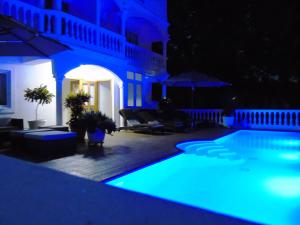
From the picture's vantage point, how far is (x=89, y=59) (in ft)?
31.9

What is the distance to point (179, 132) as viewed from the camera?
36.5 ft

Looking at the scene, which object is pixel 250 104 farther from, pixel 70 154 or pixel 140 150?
pixel 70 154

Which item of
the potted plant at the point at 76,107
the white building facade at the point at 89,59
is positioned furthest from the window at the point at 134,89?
the potted plant at the point at 76,107

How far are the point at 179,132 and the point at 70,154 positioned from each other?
6.07 m

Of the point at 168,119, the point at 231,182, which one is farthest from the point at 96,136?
the point at 168,119

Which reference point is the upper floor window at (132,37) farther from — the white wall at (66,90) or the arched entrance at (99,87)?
the white wall at (66,90)

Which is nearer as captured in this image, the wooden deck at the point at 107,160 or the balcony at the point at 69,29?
the wooden deck at the point at 107,160

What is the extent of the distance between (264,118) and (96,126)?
948 centimetres

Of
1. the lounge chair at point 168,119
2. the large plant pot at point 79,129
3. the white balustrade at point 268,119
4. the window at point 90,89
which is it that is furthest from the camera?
the white balustrade at point 268,119

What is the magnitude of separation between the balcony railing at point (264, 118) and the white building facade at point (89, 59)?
423 cm

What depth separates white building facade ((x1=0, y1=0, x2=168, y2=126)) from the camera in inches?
327

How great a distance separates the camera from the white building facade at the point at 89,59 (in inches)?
327

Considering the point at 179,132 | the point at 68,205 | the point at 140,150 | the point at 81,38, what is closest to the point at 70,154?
the point at 140,150

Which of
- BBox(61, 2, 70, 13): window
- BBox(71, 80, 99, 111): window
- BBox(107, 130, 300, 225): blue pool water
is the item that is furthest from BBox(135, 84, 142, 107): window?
BBox(107, 130, 300, 225): blue pool water
